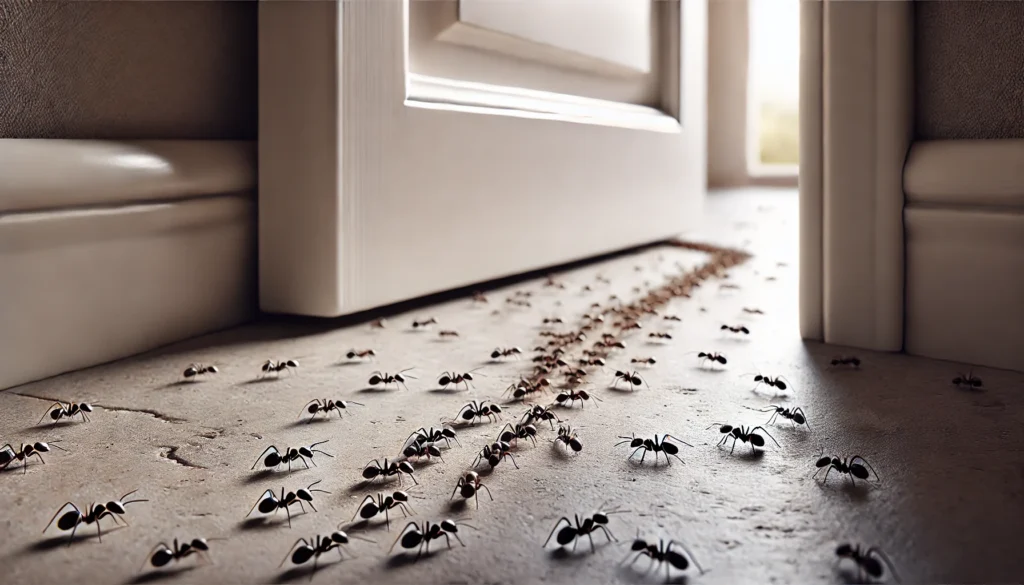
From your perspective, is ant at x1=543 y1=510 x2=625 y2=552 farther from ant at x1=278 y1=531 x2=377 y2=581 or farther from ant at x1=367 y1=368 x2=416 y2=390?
ant at x1=367 y1=368 x2=416 y2=390

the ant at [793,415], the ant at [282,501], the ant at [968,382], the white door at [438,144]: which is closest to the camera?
the ant at [282,501]

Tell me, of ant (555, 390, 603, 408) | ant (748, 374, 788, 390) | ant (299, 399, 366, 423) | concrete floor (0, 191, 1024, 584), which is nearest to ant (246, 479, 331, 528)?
concrete floor (0, 191, 1024, 584)

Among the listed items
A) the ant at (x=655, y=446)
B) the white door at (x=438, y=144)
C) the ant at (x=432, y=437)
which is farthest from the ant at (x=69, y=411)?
the ant at (x=655, y=446)

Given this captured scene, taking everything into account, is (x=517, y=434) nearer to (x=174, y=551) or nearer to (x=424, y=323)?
(x=174, y=551)

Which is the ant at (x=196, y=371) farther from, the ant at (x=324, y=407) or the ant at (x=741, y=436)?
the ant at (x=741, y=436)

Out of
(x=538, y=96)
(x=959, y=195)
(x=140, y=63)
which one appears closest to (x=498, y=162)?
(x=538, y=96)

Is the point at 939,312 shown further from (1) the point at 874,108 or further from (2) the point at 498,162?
(2) the point at 498,162

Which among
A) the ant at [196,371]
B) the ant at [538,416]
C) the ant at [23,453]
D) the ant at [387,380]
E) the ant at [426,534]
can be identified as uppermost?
the ant at [196,371]
